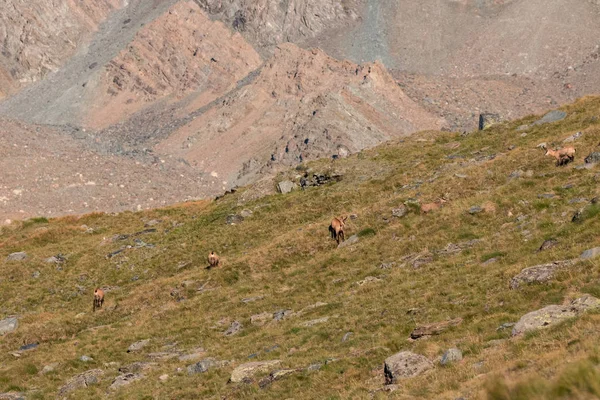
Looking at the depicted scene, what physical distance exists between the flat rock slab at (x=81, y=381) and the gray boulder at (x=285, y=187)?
30.9 meters

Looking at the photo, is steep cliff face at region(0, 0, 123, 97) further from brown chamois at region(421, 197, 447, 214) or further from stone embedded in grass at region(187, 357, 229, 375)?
stone embedded in grass at region(187, 357, 229, 375)

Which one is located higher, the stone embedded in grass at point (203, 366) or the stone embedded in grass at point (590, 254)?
the stone embedded in grass at point (590, 254)

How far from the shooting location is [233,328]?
93.9 feet

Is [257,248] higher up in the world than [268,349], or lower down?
higher up

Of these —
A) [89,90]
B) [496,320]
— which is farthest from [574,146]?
[89,90]

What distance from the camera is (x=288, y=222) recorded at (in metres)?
45.9

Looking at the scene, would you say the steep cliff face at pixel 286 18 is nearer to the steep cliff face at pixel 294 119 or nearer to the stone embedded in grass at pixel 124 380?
the steep cliff face at pixel 294 119

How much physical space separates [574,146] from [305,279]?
698 inches

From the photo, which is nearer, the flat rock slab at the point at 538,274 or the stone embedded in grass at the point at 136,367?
the flat rock slab at the point at 538,274

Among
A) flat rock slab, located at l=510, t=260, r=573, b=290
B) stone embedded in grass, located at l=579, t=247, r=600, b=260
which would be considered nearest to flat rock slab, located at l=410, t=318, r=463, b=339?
flat rock slab, located at l=510, t=260, r=573, b=290

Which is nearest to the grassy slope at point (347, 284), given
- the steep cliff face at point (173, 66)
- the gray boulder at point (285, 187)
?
the gray boulder at point (285, 187)

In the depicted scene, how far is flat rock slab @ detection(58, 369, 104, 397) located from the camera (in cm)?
2480

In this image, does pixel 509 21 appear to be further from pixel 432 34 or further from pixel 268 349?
pixel 268 349

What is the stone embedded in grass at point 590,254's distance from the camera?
21094mm
